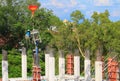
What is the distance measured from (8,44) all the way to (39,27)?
4.64 feet

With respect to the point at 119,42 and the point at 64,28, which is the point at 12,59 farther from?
the point at 119,42

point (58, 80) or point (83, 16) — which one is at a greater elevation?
point (83, 16)

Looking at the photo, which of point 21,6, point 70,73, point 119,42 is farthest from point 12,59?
point 119,42

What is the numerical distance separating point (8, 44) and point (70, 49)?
2189mm

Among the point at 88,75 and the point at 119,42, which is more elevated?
the point at 119,42

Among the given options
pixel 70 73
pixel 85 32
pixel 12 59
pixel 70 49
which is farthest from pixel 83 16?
pixel 12 59

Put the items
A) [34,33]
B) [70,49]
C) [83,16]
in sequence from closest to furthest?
[34,33]
[83,16]
[70,49]

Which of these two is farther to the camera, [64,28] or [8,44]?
[8,44]

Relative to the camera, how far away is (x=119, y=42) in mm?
12383

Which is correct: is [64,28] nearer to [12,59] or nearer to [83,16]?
[83,16]

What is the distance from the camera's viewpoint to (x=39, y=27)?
14.0 m

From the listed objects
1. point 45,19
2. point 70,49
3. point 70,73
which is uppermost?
point 45,19

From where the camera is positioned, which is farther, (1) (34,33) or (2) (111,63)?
(2) (111,63)

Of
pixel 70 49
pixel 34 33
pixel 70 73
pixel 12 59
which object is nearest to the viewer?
pixel 34 33
